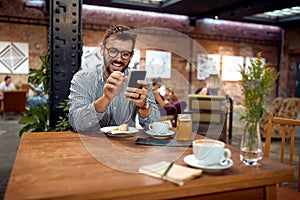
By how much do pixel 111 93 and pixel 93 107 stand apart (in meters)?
0.16

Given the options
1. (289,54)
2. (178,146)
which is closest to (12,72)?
(178,146)

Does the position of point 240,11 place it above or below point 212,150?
above

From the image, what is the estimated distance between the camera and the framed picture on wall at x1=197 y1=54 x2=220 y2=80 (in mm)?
9527

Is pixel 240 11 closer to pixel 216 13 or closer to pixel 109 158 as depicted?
pixel 216 13

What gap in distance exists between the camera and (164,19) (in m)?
9.10

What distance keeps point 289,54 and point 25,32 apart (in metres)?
8.82

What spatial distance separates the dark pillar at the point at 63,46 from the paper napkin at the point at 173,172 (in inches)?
57.9

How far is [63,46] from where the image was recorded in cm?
224

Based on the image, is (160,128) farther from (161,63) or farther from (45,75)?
(161,63)

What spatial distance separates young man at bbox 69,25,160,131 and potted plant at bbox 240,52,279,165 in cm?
55

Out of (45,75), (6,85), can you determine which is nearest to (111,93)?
(45,75)

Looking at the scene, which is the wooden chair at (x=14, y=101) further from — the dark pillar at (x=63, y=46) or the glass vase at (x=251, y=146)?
the glass vase at (x=251, y=146)

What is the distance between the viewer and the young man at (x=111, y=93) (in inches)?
60.6

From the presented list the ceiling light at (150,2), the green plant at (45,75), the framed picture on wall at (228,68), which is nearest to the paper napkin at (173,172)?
the green plant at (45,75)
